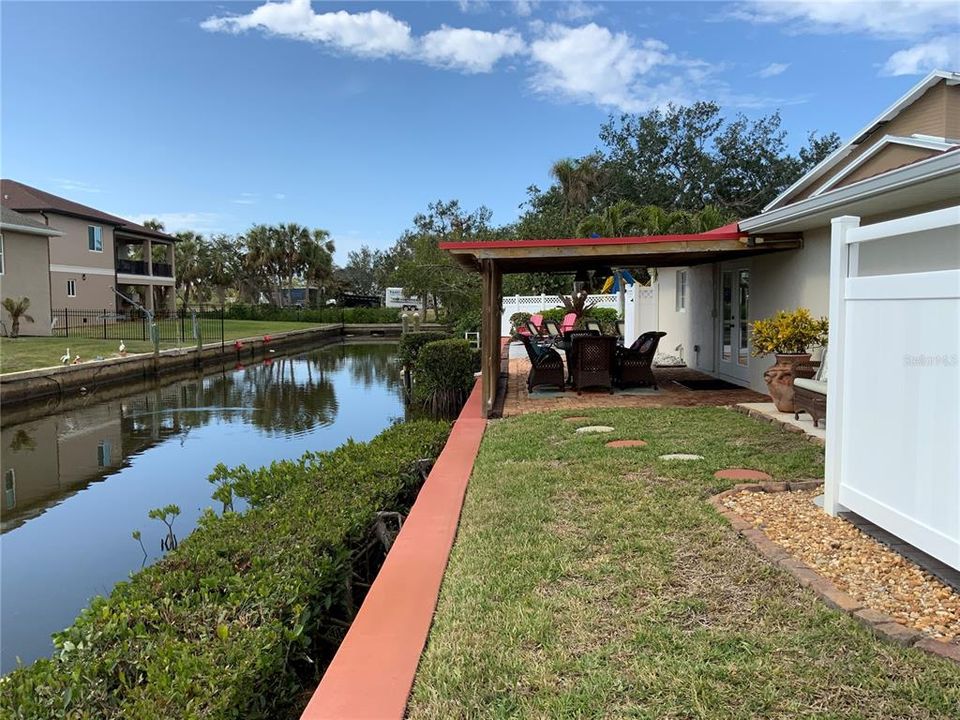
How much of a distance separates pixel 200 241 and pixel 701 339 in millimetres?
46494

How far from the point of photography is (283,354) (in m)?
29.9

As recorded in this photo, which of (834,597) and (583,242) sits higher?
(583,242)

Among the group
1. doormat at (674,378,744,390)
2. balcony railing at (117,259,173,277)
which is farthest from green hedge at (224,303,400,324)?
doormat at (674,378,744,390)

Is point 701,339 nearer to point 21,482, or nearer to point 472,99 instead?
point 21,482

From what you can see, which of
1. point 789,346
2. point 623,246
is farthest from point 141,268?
point 789,346

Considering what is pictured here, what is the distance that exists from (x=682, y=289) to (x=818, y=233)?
20.3ft

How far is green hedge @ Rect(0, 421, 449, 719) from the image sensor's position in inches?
95.9

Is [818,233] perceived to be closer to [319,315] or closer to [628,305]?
[628,305]

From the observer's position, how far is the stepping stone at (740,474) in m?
5.36

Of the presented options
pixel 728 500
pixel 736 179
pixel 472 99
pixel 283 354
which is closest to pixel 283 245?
pixel 283 354

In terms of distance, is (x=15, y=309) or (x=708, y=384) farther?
(x=15, y=309)

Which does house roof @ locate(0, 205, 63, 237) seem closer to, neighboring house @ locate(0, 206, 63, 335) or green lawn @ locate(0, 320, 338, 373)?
neighboring house @ locate(0, 206, 63, 335)

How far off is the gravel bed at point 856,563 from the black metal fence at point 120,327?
2317 centimetres

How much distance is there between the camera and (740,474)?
5.48 m
